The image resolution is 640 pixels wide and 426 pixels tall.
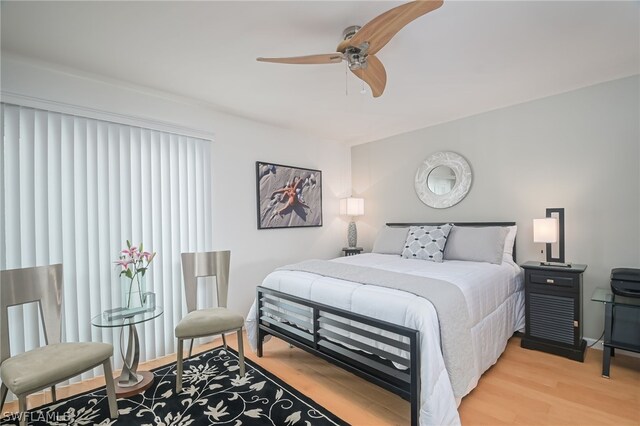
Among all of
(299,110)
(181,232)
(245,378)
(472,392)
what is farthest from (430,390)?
(299,110)

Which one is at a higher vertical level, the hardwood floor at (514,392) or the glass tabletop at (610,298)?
the glass tabletop at (610,298)

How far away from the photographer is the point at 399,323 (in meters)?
1.89

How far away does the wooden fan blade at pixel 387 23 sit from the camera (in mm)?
1435

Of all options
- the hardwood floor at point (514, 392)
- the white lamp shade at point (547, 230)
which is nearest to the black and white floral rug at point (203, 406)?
the hardwood floor at point (514, 392)

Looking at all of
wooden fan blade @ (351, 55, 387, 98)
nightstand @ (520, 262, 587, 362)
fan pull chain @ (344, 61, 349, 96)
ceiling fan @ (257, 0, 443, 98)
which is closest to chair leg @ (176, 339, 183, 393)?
ceiling fan @ (257, 0, 443, 98)

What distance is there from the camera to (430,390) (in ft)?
5.59

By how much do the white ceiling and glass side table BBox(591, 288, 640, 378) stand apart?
1991 millimetres

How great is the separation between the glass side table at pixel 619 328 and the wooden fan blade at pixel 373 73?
2492 millimetres

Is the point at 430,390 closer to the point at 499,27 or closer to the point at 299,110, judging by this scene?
the point at 499,27

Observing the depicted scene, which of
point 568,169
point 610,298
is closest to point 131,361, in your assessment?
point 610,298

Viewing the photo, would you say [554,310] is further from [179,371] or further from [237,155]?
[237,155]

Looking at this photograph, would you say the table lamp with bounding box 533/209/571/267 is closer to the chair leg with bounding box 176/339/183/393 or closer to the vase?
the chair leg with bounding box 176/339/183/393

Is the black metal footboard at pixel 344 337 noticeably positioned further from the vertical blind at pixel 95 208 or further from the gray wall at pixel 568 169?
the gray wall at pixel 568 169

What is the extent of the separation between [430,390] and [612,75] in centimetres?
319
